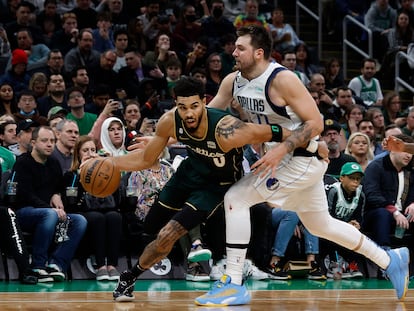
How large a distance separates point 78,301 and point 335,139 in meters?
5.37

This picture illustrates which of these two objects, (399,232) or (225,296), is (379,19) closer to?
(399,232)

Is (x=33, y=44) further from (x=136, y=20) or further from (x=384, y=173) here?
(x=384, y=173)

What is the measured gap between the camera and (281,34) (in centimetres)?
1705

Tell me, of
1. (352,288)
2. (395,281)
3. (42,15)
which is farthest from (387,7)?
(395,281)

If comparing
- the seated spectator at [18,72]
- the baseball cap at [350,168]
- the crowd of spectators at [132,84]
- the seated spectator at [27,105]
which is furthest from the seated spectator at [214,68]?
the baseball cap at [350,168]

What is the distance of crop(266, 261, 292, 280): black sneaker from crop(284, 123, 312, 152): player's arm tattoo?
359 cm

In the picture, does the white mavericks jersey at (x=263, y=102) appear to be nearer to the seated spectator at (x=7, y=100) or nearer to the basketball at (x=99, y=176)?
the basketball at (x=99, y=176)

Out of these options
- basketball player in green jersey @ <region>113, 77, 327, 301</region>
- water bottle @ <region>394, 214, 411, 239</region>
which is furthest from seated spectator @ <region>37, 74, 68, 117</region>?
basketball player in green jersey @ <region>113, 77, 327, 301</region>

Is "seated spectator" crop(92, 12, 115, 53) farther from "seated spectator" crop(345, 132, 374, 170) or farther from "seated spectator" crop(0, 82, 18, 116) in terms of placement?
"seated spectator" crop(345, 132, 374, 170)

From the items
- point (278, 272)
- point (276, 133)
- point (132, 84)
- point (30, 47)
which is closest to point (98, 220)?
point (278, 272)

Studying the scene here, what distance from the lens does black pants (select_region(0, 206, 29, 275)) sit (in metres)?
9.52

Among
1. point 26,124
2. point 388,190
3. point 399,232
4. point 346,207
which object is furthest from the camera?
point 388,190

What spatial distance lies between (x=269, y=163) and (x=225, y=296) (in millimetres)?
1073

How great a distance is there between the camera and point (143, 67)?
47.6 feet
